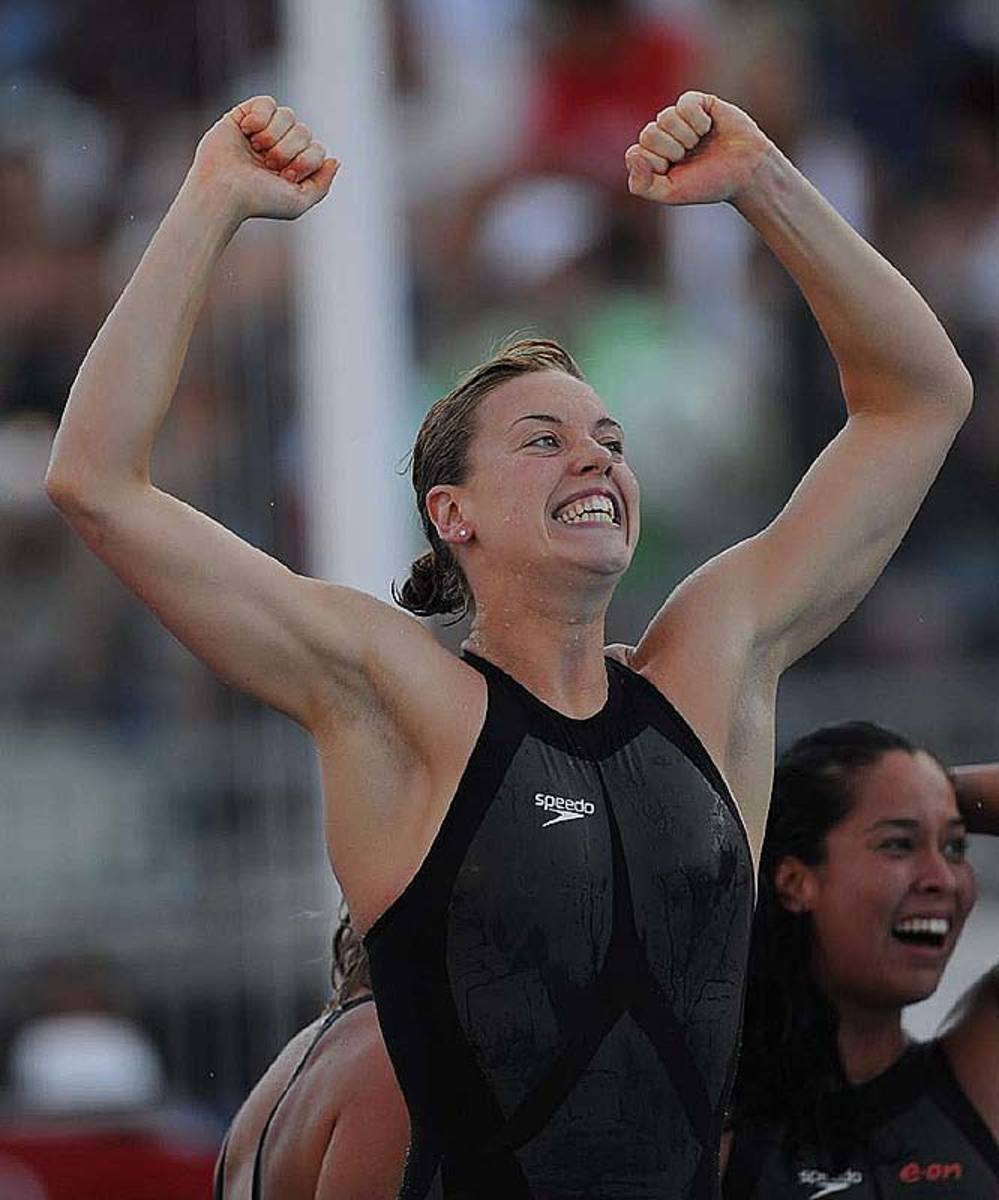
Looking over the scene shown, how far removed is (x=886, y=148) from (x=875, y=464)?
5030 millimetres

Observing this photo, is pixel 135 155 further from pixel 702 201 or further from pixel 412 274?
pixel 702 201

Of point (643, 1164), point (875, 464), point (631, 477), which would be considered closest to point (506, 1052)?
point (643, 1164)

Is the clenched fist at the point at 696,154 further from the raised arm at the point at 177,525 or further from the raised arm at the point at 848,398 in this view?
the raised arm at the point at 177,525

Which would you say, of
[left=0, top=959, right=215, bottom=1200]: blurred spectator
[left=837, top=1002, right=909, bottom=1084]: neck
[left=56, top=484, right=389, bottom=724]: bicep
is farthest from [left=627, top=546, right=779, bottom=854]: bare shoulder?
[left=0, top=959, right=215, bottom=1200]: blurred spectator

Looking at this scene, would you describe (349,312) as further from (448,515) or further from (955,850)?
(448,515)

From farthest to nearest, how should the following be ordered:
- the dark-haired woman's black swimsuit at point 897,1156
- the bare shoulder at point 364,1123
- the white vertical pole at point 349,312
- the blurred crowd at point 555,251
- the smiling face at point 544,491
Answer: the blurred crowd at point 555,251 → the white vertical pole at point 349,312 → the dark-haired woman's black swimsuit at point 897,1156 → the bare shoulder at point 364,1123 → the smiling face at point 544,491

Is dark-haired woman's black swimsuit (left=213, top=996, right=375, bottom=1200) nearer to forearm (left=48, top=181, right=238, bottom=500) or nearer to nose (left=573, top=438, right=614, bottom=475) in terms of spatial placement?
nose (left=573, top=438, right=614, bottom=475)

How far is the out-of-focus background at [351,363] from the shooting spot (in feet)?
21.7

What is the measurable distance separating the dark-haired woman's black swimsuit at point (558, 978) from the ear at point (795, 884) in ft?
2.50

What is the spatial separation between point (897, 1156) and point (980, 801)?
0.55 meters

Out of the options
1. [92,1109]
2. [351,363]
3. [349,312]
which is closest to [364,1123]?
[92,1109]

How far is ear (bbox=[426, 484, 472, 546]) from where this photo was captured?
321cm

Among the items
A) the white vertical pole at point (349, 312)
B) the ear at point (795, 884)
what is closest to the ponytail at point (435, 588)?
the ear at point (795, 884)

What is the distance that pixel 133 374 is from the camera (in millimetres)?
2975
